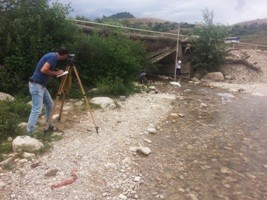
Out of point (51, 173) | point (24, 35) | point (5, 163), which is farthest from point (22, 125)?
point (24, 35)

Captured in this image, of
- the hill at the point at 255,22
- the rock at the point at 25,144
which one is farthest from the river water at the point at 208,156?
the hill at the point at 255,22

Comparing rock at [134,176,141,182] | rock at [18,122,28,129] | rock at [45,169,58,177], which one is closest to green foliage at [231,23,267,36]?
rock at [18,122,28,129]

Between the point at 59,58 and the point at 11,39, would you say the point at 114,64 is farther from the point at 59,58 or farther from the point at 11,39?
the point at 59,58

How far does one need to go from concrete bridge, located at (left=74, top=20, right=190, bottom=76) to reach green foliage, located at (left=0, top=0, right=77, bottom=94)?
3875 mm

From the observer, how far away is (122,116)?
959 centimetres

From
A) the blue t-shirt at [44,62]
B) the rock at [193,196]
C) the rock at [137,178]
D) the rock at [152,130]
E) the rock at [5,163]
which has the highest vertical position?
the blue t-shirt at [44,62]

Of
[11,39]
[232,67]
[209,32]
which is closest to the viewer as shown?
[11,39]

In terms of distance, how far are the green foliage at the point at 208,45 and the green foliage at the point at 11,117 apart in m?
11.8

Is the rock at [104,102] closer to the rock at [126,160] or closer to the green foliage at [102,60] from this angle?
the green foliage at [102,60]

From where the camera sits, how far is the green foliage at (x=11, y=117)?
723 cm

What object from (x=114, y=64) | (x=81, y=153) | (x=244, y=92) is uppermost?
(x=114, y=64)

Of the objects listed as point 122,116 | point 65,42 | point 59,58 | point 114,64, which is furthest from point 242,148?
point 65,42

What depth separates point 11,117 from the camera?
7770 mm

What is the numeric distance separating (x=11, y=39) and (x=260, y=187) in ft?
27.8
